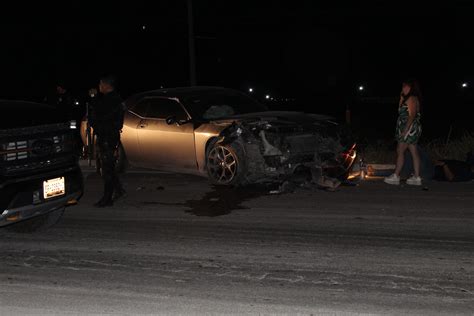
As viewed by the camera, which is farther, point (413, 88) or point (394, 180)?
point (394, 180)

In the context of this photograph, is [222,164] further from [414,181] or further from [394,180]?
[414,181]

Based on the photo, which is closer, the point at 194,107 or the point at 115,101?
the point at 115,101

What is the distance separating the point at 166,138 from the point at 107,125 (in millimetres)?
2205

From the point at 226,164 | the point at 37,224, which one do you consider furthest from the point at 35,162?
the point at 226,164

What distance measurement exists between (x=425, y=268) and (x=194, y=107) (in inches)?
232

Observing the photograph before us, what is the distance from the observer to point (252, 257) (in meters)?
6.35

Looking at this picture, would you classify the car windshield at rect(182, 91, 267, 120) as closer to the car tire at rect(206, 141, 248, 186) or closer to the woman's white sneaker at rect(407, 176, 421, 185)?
the car tire at rect(206, 141, 248, 186)

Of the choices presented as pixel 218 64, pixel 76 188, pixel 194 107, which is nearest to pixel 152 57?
pixel 218 64

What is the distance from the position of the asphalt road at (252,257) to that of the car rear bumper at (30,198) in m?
0.41

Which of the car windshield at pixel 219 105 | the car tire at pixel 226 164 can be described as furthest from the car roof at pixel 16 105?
the car windshield at pixel 219 105

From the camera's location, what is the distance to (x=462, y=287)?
535 centimetres

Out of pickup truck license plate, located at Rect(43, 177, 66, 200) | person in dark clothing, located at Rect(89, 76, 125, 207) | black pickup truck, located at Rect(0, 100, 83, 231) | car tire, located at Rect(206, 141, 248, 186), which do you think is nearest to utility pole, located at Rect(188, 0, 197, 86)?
car tire, located at Rect(206, 141, 248, 186)

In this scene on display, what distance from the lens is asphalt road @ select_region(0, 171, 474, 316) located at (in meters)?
5.12

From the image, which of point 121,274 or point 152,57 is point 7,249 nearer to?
point 121,274
